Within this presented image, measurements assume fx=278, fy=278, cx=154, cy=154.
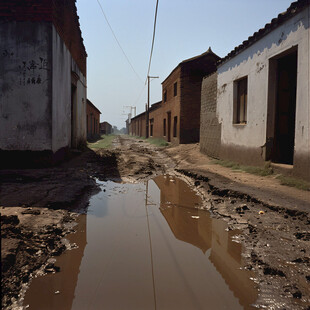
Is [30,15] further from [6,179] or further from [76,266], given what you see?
[76,266]

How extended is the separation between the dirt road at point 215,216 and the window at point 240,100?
302 cm

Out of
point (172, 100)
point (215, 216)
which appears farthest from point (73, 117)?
point (215, 216)

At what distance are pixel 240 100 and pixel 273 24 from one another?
8.68ft

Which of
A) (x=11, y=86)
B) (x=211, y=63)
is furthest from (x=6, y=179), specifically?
(x=211, y=63)

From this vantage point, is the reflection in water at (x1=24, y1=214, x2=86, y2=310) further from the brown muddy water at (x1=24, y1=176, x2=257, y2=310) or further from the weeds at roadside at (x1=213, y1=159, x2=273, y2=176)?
the weeds at roadside at (x1=213, y1=159, x2=273, y2=176)

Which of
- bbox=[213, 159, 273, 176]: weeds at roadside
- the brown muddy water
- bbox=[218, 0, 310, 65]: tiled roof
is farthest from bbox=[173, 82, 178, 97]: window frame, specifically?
the brown muddy water

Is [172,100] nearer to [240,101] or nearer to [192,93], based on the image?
[192,93]

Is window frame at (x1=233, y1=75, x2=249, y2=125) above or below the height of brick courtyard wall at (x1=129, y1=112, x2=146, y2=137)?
below

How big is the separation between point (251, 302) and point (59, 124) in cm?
711

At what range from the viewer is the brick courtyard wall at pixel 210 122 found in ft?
34.6

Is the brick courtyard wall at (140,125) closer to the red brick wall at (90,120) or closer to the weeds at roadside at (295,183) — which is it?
the red brick wall at (90,120)

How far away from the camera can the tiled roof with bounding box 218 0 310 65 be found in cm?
582

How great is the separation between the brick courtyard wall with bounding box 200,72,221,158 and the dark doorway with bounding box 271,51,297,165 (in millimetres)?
3076

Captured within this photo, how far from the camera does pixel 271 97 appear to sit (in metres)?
7.13
